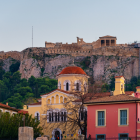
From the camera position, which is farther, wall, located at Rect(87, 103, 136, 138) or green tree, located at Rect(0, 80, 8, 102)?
green tree, located at Rect(0, 80, 8, 102)

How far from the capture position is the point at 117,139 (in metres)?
39.0

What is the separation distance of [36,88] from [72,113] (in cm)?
7009

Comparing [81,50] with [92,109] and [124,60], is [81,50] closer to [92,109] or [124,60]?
[124,60]

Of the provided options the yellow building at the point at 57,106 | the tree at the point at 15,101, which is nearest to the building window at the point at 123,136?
the yellow building at the point at 57,106

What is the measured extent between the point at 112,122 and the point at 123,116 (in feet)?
3.71

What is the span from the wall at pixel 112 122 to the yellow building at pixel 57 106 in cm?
1829

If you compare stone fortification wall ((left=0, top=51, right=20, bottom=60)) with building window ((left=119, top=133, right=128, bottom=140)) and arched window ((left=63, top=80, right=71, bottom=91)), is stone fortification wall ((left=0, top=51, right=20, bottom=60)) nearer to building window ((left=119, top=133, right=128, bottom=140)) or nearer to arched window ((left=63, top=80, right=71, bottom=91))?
arched window ((left=63, top=80, right=71, bottom=91))

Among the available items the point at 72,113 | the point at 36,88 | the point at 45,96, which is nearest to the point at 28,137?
the point at 72,113

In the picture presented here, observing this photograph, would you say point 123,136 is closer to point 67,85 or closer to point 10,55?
point 67,85

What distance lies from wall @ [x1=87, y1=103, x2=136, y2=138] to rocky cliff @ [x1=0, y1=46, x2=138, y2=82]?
8991 centimetres

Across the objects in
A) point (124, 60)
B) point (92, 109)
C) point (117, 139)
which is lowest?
point (117, 139)

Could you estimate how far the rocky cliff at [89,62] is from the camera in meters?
133

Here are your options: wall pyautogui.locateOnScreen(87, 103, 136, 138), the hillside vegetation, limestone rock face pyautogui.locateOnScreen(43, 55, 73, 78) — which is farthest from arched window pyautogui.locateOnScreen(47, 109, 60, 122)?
limestone rock face pyautogui.locateOnScreen(43, 55, 73, 78)

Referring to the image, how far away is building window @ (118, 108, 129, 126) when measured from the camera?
3953 centimetres
